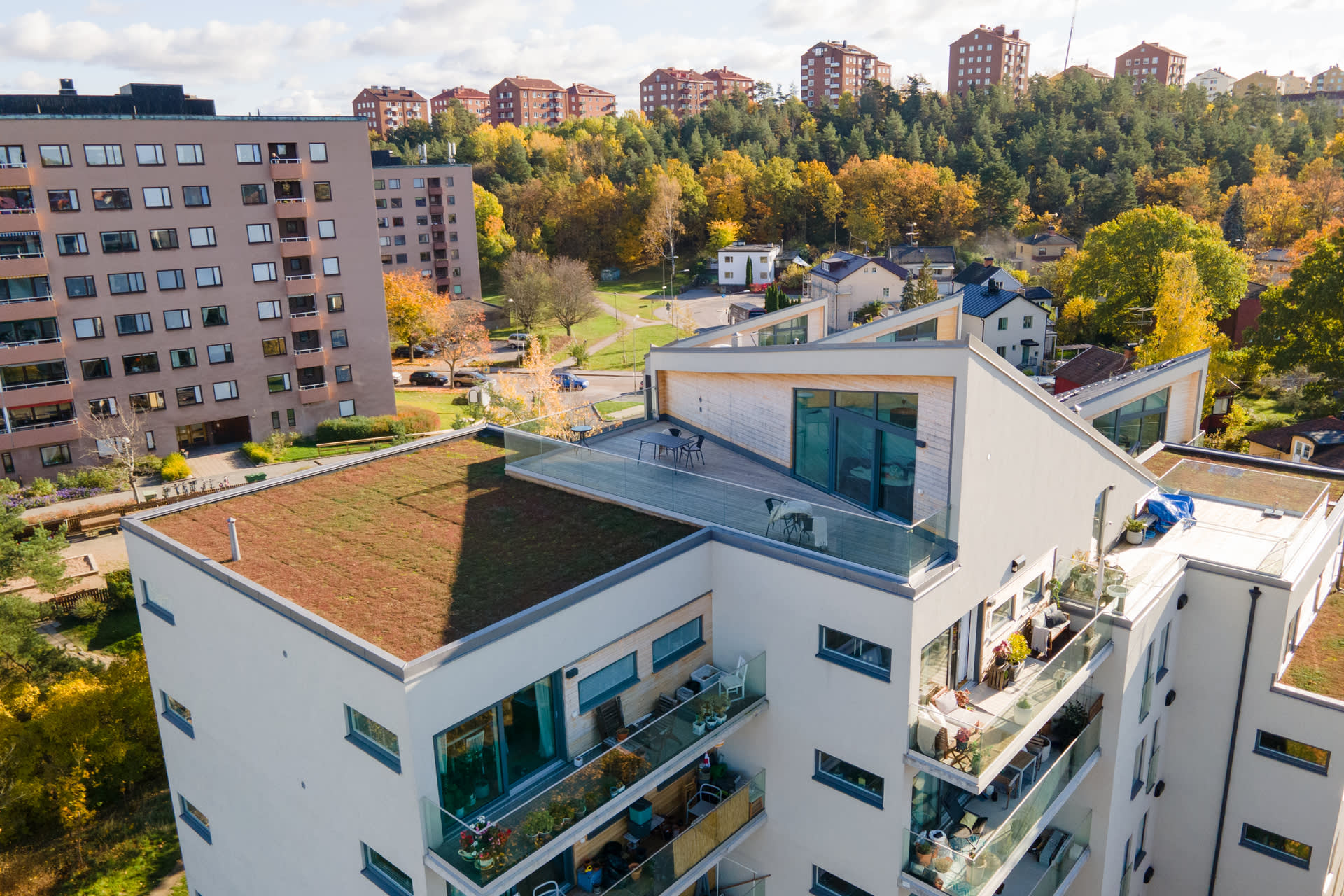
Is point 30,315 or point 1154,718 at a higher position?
point 30,315

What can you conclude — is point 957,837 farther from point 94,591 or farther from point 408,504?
point 94,591

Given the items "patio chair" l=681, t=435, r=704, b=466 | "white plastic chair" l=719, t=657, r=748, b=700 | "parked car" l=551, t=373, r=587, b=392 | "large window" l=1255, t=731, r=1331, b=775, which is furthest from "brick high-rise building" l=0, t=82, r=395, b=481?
"large window" l=1255, t=731, r=1331, b=775

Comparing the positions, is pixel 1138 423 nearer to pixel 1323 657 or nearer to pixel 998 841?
pixel 1323 657

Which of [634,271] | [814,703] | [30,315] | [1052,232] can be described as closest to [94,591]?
[30,315]

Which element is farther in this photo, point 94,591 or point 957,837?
point 94,591

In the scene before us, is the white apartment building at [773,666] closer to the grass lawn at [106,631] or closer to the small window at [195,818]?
the small window at [195,818]

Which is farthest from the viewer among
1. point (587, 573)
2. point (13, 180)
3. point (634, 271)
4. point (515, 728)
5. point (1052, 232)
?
point (634, 271)

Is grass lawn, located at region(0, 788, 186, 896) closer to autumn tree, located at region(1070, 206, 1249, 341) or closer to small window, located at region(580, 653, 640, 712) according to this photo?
small window, located at region(580, 653, 640, 712)
